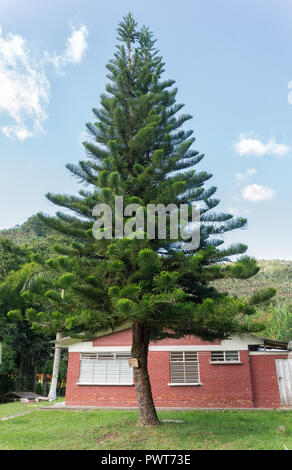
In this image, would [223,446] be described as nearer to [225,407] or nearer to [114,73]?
[225,407]

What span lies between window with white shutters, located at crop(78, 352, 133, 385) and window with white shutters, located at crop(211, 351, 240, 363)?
8.17 feet

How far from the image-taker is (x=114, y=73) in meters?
7.71

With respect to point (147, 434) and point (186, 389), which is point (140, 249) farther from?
point (186, 389)

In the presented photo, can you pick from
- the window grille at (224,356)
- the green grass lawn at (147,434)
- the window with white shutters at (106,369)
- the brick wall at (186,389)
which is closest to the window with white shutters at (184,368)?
the brick wall at (186,389)

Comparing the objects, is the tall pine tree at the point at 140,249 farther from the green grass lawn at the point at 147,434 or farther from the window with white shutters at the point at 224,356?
the window with white shutters at the point at 224,356

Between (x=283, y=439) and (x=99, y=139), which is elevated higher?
(x=99, y=139)

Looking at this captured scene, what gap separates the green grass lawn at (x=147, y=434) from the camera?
14.8 ft

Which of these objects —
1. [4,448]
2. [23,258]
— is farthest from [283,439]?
[23,258]

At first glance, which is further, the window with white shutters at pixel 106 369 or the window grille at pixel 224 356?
the window with white shutters at pixel 106 369

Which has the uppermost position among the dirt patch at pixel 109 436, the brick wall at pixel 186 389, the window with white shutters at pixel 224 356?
the window with white shutters at pixel 224 356

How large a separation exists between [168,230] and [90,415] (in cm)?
514

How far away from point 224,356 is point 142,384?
4.53 m

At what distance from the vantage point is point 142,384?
5.52m

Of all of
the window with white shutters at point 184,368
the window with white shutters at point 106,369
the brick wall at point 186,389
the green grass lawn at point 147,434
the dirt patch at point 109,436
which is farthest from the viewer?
the window with white shutters at point 106,369
